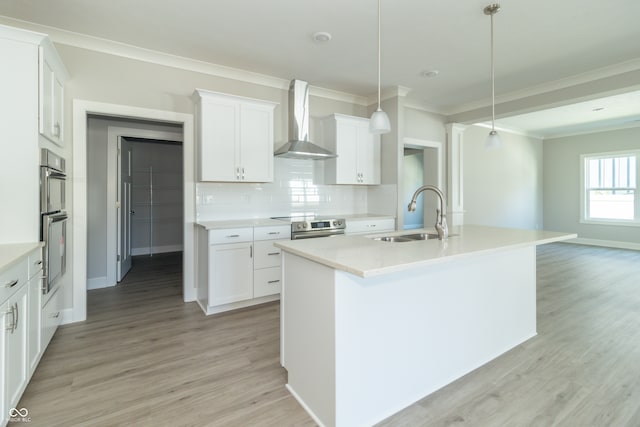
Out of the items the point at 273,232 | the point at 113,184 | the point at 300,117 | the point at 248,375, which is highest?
the point at 300,117

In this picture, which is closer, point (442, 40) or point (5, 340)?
point (5, 340)

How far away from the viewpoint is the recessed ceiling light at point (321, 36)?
2940 millimetres

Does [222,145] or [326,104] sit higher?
[326,104]

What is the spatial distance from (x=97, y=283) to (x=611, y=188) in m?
10.0

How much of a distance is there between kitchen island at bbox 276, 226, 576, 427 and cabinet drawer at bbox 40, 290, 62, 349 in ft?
5.82

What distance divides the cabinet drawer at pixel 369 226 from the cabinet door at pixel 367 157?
64 centimetres

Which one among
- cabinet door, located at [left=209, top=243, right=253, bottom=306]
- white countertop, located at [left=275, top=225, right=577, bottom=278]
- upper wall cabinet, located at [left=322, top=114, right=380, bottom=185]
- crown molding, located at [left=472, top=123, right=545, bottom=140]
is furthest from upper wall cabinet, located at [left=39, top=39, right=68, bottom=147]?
crown molding, located at [left=472, top=123, right=545, bottom=140]

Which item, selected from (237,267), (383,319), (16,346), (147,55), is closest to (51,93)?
(147,55)

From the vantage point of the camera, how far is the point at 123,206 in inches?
180

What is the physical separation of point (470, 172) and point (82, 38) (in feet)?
20.8

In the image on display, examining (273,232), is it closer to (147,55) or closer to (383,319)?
(383,319)

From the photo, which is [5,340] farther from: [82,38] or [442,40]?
[442,40]

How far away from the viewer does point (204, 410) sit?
1.80 m

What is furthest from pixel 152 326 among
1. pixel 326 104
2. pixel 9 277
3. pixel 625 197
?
pixel 625 197
